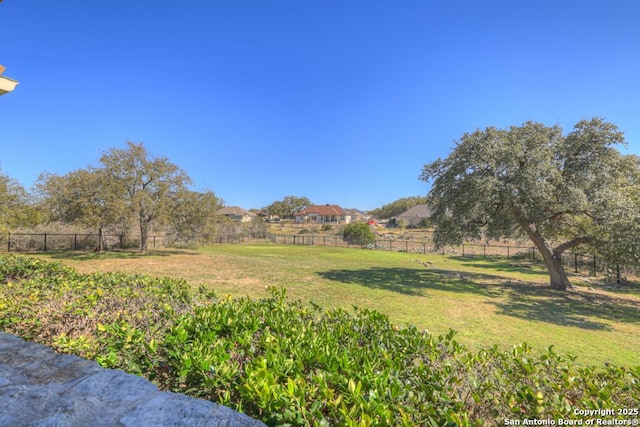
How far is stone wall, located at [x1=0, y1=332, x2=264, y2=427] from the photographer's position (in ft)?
3.69

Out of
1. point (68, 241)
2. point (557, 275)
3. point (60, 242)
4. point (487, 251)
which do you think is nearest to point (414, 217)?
point (487, 251)

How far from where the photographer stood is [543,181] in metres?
10.5

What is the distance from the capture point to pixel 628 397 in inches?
73.6

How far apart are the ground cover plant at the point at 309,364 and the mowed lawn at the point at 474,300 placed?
3800mm

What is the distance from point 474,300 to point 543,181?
5.25 metres

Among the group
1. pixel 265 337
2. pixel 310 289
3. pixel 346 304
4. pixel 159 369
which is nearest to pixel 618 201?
pixel 346 304

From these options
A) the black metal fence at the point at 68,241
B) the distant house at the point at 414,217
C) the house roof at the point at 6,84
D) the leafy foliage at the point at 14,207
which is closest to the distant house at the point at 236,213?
the distant house at the point at 414,217

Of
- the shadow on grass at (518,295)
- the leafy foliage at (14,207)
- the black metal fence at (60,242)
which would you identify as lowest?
the shadow on grass at (518,295)

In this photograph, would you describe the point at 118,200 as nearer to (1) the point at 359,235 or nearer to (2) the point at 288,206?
(1) the point at 359,235

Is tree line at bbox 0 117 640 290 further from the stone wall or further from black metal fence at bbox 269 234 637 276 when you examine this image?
the stone wall

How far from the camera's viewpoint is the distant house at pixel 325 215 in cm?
7306

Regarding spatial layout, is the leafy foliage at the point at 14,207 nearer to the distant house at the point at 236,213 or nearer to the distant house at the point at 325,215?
the distant house at the point at 236,213

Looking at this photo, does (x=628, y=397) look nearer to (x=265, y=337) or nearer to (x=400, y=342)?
(x=400, y=342)

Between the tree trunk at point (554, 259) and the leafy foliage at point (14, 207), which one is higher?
the leafy foliage at point (14, 207)
